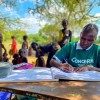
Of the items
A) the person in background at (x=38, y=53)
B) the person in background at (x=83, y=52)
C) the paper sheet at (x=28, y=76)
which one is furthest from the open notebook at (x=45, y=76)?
the person in background at (x=38, y=53)

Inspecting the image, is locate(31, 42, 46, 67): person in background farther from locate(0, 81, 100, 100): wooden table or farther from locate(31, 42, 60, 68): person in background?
locate(0, 81, 100, 100): wooden table

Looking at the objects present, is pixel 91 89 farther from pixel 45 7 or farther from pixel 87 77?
pixel 45 7

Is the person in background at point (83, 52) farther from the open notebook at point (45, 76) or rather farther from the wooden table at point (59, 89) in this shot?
the wooden table at point (59, 89)

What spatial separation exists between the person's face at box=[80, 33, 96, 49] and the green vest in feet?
0.18

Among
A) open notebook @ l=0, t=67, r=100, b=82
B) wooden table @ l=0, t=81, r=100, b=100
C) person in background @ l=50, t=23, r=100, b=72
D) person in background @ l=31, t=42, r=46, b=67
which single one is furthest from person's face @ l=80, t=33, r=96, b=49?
person in background @ l=31, t=42, r=46, b=67

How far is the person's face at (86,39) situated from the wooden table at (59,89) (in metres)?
0.72

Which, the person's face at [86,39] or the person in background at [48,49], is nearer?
the person's face at [86,39]

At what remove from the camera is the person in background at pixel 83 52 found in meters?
2.11

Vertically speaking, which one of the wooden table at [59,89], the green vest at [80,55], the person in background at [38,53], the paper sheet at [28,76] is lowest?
the person in background at [38,53]

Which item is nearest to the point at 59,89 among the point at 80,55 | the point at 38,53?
the point at 80,55

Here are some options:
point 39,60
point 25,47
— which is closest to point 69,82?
point 39,60

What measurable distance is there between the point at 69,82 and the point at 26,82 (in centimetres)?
25

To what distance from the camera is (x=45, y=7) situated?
32.5 feet

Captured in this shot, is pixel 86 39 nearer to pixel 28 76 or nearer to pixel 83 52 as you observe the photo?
pixel 83 52
